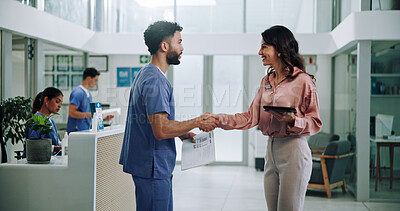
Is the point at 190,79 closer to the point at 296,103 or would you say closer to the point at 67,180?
the point at 67,180

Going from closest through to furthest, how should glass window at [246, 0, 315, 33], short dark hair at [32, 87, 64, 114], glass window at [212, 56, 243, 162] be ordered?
short dark hair at [32, 87, 64, 114]
glass window at [246, 0, 315, 33]
glass window at [212, 56, 243, 162]

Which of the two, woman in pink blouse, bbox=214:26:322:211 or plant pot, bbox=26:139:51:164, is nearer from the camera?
woman in pink blouse, bbox=214:26:322:211

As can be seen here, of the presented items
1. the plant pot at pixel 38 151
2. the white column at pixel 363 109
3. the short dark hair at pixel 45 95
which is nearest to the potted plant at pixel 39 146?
the plant pot at pixel 38 151

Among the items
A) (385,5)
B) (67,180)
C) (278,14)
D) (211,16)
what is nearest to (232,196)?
(67,180)

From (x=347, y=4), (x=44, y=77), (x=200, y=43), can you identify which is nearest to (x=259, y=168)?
(x=200, y=43)

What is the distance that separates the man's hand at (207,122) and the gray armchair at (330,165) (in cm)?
388

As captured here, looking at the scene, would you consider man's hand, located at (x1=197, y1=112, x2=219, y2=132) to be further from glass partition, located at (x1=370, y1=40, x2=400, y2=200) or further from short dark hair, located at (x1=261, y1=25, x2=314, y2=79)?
glass partition, located at (x1=370, y1=40, x2=400, y2=200)

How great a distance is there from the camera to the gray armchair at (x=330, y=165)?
20.2 feet

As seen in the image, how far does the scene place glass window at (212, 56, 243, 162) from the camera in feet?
29.3

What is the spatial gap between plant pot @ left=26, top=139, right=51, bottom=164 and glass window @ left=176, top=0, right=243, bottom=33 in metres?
5.82

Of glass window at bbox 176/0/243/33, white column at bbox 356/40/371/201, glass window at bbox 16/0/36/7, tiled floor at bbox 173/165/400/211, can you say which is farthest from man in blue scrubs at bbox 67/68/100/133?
white column at bbox 356/40/371/201

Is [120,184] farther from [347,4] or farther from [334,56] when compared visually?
[334,56]

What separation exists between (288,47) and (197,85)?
6547 mm

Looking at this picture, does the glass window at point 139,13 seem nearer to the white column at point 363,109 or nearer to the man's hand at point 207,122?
the white column at point 363,109
